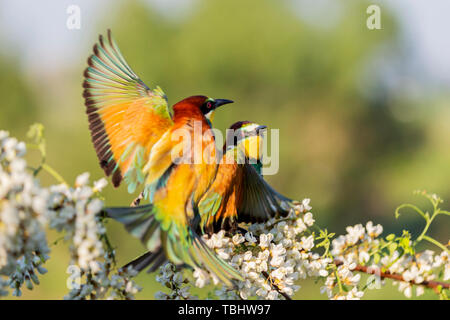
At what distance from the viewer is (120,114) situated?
139 centimetres

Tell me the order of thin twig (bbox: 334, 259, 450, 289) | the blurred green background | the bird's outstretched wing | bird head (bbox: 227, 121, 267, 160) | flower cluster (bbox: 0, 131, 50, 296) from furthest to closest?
the blurred green background, bird head (bbox: 227, 121, 267, 160), the bird's outstretched wing, thin twig (bbox: 334, 259, 450, 289), flower cluster (bbox: 0, 131, 50, 296)

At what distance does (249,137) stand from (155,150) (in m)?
0.51

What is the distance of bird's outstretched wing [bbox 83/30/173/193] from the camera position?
1.30 metres

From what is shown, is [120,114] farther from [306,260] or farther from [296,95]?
[296,95]

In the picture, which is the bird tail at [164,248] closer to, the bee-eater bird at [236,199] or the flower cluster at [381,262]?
the bee-eater bird at [236,199]

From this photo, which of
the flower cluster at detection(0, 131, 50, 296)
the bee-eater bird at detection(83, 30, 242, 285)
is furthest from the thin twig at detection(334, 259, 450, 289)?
the flower cluster at detection(0, 131, 50, 296)

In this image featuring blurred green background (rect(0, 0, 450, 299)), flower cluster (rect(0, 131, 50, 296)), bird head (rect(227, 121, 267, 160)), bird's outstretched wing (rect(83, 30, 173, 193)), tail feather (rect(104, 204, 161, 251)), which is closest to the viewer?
flower cluster (rect(0, 131, 50, 296))

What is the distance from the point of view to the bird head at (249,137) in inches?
65.9

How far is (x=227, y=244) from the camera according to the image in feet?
3.92

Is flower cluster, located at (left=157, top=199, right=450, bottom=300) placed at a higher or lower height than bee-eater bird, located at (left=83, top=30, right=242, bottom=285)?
lower

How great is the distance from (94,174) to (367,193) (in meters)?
6.04

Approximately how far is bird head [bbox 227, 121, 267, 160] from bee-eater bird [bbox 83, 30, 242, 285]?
29cm

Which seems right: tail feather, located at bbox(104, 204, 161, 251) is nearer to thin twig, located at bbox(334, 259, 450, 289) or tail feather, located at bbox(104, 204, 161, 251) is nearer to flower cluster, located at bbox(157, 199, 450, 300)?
flower cluster, located at bbox(157, 199, 450, 300)

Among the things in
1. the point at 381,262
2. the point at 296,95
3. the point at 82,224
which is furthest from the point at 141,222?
the point at 296,95
